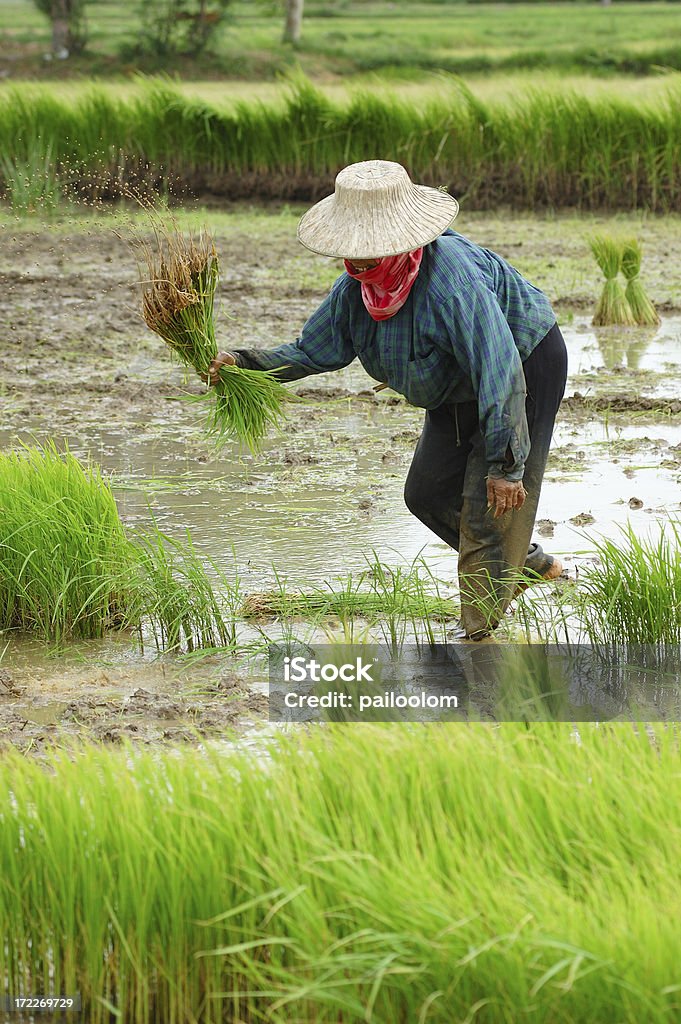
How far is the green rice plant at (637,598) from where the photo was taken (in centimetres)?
359

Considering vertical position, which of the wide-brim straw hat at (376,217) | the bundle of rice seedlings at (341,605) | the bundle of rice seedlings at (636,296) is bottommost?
the bundle of rice seedlings at (341,605)

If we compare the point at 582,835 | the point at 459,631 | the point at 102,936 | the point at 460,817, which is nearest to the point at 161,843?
the point at 102,936

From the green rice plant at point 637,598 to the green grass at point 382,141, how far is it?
28.4ft

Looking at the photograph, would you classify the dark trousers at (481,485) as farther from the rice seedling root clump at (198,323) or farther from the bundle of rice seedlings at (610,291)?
the bundle of rice seedlings at (610,291)

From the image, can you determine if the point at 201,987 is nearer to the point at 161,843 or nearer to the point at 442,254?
the point at 161,843

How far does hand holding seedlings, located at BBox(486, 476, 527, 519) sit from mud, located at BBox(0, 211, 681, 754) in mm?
747

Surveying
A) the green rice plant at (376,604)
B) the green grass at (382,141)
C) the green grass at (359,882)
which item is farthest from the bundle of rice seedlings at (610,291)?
the green grass at (359,882)

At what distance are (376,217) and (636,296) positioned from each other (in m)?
5.12

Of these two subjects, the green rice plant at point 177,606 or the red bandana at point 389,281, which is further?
the green rice plant at point 177,606

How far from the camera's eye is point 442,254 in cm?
348

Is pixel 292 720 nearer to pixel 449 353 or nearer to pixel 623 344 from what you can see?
pixel 449 353

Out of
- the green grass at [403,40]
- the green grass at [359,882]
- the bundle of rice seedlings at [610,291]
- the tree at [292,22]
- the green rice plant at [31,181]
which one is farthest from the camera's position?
the tree at [292,22]

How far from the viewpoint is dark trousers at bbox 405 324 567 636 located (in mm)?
3752

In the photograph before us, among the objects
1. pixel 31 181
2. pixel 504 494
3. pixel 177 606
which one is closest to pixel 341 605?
pixel 177 606
